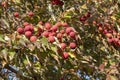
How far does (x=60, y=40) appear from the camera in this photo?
9.73 ft

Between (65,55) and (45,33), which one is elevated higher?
(45,33)

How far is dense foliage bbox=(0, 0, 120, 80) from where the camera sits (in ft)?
9.05

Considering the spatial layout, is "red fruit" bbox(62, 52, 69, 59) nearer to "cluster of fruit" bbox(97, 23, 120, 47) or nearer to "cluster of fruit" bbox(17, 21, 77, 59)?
"cluster of fruit" bbox(17, 21, 77, 59)

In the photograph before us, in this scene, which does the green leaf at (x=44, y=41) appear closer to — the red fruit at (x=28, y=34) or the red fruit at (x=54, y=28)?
the red fruit at (x=28, y=34)

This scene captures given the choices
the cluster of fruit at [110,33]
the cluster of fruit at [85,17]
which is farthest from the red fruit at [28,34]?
the cluster of fruit at [110,33]

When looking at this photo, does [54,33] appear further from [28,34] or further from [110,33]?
[110,33]

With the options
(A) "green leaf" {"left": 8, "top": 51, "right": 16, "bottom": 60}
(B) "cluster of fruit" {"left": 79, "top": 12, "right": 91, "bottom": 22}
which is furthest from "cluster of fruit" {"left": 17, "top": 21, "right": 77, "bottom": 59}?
(B) "cluster of fruit" {"left": 79, "top": 12, "right": 91, "bottom": 22}

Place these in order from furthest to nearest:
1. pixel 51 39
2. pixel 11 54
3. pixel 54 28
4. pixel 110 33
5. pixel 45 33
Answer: pixel 110 33 < pixel 54 28 < pixel 45 33 < pixel 51 39 < pixel 11 54

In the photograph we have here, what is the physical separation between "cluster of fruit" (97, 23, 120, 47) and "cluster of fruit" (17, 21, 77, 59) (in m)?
0.50

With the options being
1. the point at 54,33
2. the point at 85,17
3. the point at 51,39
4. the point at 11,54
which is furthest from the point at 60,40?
the point at 85,17

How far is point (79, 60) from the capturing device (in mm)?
3031

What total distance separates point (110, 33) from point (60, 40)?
3.03 feet

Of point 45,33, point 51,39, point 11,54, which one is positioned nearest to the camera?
point 11,54

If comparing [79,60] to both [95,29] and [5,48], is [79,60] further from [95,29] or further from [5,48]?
[95,29]
